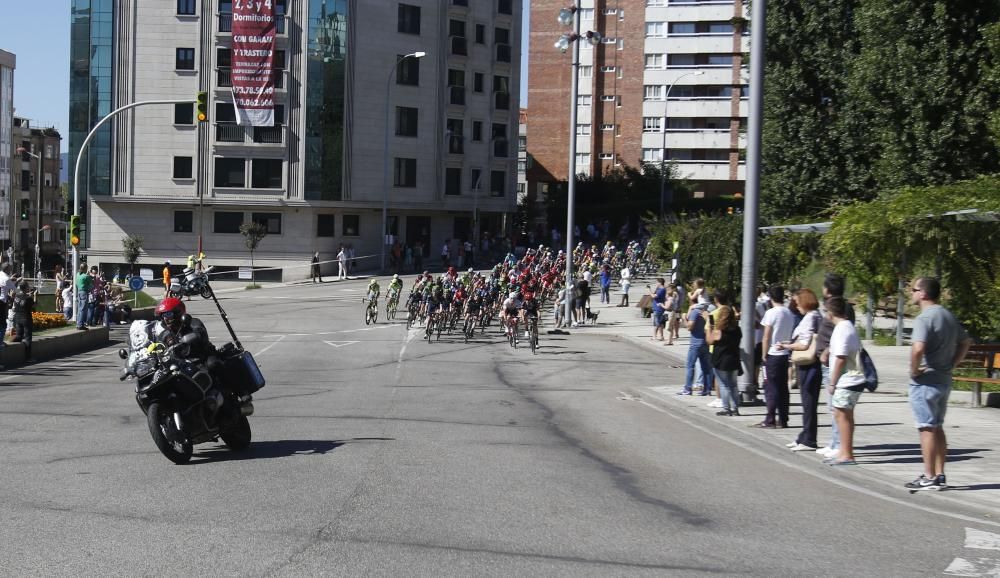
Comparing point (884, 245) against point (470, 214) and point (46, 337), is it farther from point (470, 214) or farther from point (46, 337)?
point (470, 214)

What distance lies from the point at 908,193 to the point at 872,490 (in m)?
12.6

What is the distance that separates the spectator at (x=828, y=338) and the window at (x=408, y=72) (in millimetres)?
53610

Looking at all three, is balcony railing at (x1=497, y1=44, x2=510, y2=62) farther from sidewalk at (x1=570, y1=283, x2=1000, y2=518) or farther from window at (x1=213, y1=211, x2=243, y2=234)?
sidewalk at (x1=570, y1=283, x2=1000, y2=518)

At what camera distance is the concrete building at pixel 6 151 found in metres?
106

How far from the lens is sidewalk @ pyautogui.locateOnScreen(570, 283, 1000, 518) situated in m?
10.3

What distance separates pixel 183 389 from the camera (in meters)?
10.4

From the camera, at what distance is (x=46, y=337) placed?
24.3 metres

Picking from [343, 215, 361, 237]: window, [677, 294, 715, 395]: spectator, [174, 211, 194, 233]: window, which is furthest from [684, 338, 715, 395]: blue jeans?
[174, 211, 194, 233]: window

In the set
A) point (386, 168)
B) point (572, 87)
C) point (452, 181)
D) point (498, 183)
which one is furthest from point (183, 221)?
point (572, 87)

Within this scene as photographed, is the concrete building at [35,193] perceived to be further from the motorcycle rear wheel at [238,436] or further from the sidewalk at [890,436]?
the motorcycle rear wheel at [238,436]

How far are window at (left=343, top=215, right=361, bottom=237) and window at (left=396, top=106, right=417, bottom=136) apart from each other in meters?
5.46

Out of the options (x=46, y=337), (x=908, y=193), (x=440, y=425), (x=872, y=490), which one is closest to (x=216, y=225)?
(x=46, y=337)

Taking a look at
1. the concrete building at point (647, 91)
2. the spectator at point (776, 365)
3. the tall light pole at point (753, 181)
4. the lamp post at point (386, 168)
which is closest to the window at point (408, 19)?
the lamp post at point (386, 168)

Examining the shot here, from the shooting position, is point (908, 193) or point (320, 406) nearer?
point (320, 406)
